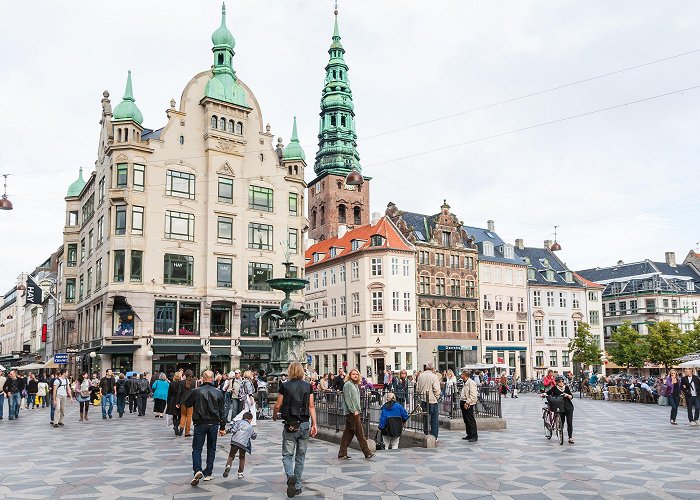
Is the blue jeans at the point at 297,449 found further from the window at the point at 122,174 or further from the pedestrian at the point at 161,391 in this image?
the window at the point at 122,174

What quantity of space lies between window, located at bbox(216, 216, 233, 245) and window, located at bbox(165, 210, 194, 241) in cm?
181

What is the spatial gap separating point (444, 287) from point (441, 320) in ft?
10.6

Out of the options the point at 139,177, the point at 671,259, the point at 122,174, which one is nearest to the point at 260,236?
the point at 139,177

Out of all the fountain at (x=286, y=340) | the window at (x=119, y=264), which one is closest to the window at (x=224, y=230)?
the window at (x=119, y=264)

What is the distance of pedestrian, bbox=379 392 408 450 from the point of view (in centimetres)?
1505

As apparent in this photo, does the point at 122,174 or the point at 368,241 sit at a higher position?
the point at 122,174

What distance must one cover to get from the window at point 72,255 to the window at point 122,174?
14.8 m

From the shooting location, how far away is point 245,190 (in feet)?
158

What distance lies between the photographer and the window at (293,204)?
50812 millimetres

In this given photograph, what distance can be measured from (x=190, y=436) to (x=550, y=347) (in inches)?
2328

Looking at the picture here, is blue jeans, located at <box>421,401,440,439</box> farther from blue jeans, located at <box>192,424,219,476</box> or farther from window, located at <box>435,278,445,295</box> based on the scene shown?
window, located at <box>435,278,445,295</box>

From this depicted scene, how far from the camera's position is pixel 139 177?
145 feet

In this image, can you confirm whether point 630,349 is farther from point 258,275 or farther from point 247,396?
point 247,396

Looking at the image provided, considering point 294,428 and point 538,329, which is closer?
point 294,428
